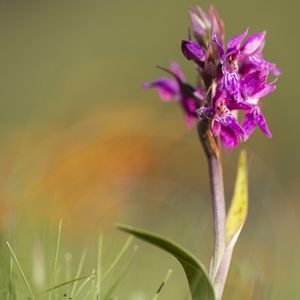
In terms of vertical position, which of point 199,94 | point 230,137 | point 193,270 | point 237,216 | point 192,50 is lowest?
point 193,270

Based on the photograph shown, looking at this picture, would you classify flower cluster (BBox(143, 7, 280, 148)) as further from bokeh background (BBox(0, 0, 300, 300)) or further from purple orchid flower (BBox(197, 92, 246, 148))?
bokeh background (BBox(0, 0, 300, 300))

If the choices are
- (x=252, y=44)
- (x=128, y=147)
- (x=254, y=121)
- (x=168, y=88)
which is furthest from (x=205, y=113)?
(x=128, y=147)

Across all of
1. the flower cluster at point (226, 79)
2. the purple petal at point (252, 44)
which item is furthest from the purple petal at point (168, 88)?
the purple petal at point (252, 44)

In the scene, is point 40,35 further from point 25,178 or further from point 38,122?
point 25,178

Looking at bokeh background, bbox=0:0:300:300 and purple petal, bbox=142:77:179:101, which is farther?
bokeh background, bbox=0:0:300:300

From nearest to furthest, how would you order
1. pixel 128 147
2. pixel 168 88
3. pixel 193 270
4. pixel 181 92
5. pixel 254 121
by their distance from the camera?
pixel 193 270 → pixel 254 121 → pixel 181 92 → pixel 168 88 → pixel 128 147

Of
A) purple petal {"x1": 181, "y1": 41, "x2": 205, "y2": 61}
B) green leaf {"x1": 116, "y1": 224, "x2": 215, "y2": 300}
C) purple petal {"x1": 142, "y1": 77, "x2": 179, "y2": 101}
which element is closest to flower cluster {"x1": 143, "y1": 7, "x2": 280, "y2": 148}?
purple petal {"x1": 181, "y1": 41, "x2": 205, "y2": 61}

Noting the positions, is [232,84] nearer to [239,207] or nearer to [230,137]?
[230,137]
